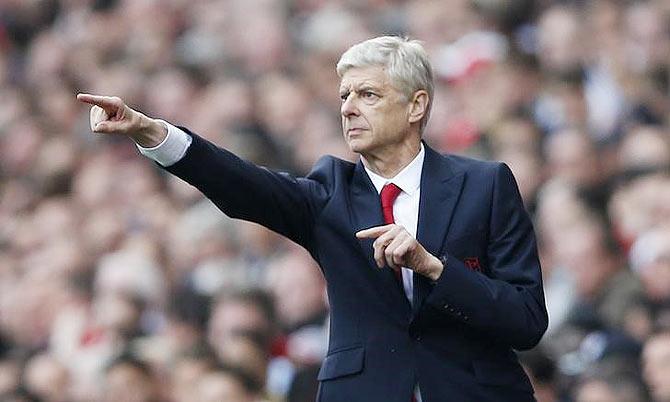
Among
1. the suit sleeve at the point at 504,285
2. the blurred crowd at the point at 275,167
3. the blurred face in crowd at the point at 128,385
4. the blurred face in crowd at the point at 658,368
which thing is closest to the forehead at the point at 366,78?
the suit sleeve at the point at 504,285

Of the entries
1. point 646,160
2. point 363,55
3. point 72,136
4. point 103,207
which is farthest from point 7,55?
point 363,55

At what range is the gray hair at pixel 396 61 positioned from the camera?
469 centimetres

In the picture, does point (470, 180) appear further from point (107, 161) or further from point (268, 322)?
point (107, 161)

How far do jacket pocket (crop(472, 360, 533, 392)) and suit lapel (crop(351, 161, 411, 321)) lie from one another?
230mm

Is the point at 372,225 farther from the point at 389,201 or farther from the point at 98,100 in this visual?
the point at 98,100

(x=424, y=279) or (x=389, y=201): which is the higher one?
(x=389, y=201)

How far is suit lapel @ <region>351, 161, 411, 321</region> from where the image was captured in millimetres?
4660

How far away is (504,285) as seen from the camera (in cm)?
462

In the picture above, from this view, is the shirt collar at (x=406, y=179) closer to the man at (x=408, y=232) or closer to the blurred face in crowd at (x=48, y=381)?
the man at (x=408, y=232)

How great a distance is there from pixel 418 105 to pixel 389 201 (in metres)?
0.26

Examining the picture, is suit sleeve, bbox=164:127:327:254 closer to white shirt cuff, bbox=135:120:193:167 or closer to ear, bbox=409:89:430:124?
white shirt cuff, bbox=135:120:193:167

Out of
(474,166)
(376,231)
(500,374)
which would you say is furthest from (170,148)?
(500,374)

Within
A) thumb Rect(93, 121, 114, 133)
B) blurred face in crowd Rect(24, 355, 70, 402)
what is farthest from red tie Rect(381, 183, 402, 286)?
blurred face in crowd Rect(24, 355, 70, 402)

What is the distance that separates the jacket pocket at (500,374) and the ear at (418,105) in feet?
2.13
